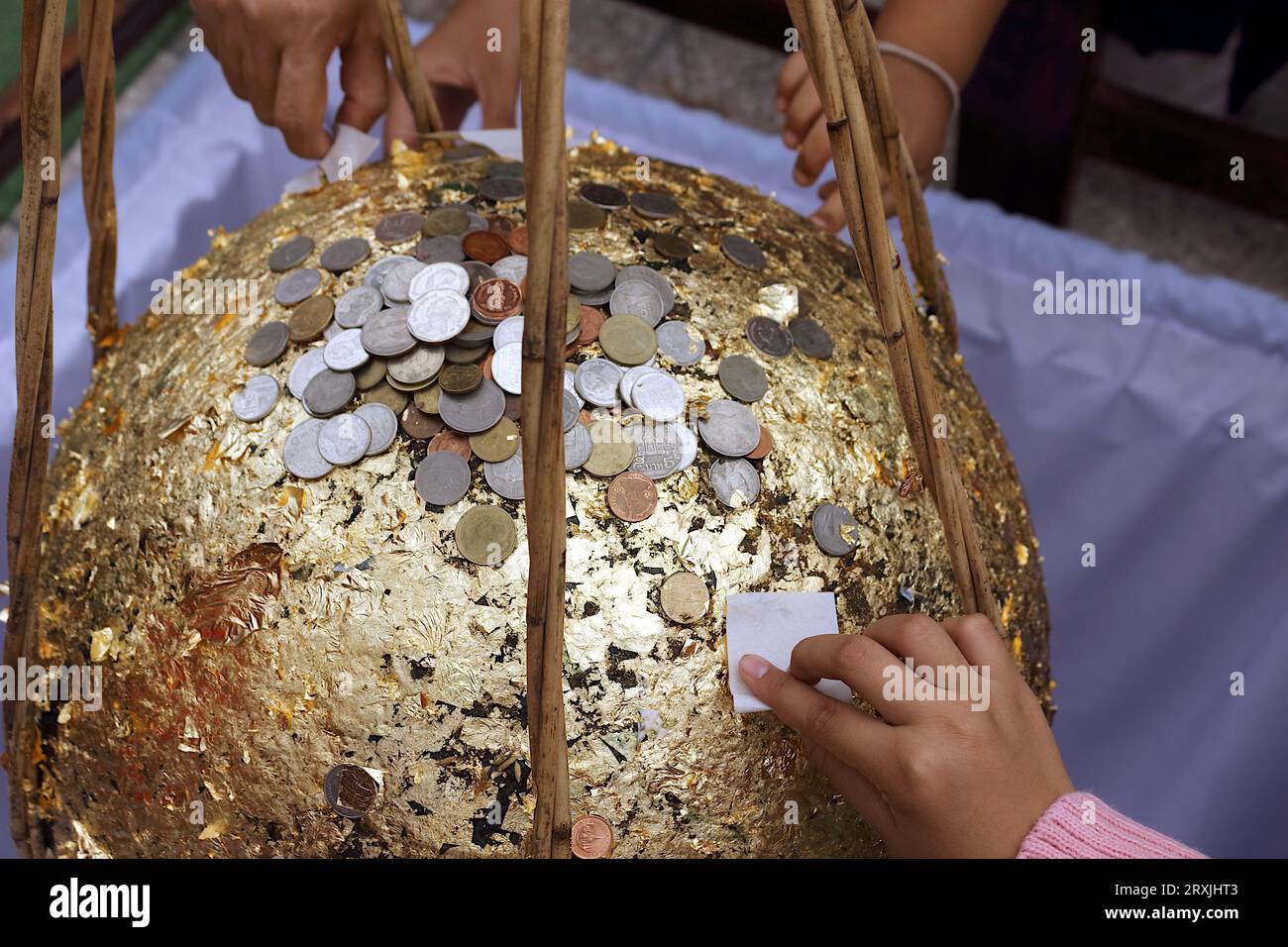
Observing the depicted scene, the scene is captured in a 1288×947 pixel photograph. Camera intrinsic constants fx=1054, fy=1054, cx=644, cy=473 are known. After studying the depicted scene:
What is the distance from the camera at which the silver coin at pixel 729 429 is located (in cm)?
73

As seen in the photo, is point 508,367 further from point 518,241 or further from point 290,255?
point 290,255

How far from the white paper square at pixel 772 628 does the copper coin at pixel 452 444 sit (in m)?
0.20

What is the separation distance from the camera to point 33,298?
0.71m

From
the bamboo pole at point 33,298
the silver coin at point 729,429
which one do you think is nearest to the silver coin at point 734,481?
the silver coin at point 729,429

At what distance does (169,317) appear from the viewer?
874 millimetres

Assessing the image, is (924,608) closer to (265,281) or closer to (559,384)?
(559,384)

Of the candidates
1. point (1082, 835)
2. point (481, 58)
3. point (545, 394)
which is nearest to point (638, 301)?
point (545, 394)

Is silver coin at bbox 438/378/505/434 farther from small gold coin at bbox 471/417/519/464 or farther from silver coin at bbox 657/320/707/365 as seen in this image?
silver coin at bbox 657/320/707/365

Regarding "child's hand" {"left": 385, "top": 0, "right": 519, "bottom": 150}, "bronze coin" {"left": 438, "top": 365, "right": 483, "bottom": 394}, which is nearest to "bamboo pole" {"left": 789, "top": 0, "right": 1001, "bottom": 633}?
"bronze coin" {"left": 438, "top": 365, "right": 483, "bottom": 394}

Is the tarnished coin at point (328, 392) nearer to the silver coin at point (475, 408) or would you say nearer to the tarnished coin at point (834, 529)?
the silver coin at point (475, 408)

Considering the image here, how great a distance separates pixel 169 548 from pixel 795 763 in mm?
462

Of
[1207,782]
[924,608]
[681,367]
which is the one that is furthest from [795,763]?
[1207,782]

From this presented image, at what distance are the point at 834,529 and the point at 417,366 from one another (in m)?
0.31
